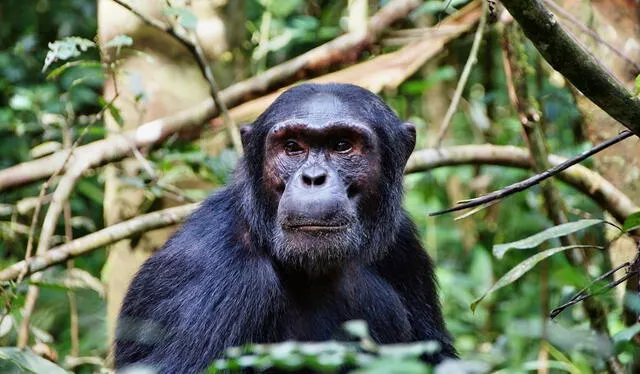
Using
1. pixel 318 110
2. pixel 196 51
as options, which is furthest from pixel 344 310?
pixel 196 51

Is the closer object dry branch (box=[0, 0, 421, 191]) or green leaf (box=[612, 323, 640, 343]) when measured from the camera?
green leaf (box=[612, 323, 640, 343])

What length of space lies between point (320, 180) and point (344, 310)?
2.71 ft

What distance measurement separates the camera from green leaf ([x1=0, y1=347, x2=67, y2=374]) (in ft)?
13.9

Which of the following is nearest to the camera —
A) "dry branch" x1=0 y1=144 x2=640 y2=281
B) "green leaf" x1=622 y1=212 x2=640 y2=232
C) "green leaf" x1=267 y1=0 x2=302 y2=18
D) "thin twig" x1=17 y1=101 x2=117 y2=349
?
"green leaf" x1=622 y1=212 x2=640 y2=232

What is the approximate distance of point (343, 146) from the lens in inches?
192

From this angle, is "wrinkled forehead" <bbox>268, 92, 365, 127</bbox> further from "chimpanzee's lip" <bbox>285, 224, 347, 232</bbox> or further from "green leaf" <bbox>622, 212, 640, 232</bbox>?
"green leaf" <bbox>622, 212, 640, 232</bbox>

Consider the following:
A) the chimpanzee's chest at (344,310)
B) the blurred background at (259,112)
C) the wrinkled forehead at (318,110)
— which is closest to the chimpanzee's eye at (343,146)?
the wrinkled forehead at (318,110)

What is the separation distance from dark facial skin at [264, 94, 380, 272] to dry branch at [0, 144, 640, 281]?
1.33 metres

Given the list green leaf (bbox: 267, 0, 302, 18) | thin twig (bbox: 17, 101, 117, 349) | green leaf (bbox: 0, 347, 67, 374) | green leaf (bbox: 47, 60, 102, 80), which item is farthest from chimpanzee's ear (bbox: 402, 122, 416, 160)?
green leaf (bbox: 267, 0, 302, 18)

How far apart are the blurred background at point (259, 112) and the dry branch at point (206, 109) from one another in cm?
1

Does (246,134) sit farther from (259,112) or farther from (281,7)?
(281,7)

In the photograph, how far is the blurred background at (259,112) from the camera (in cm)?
606

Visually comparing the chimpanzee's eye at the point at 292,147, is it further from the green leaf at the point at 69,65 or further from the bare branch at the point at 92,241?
the green leaf at the point at 69,65

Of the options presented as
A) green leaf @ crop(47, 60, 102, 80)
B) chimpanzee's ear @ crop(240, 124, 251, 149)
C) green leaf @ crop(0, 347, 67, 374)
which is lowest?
green leaf @ crop(0, 347, 67, 374)
